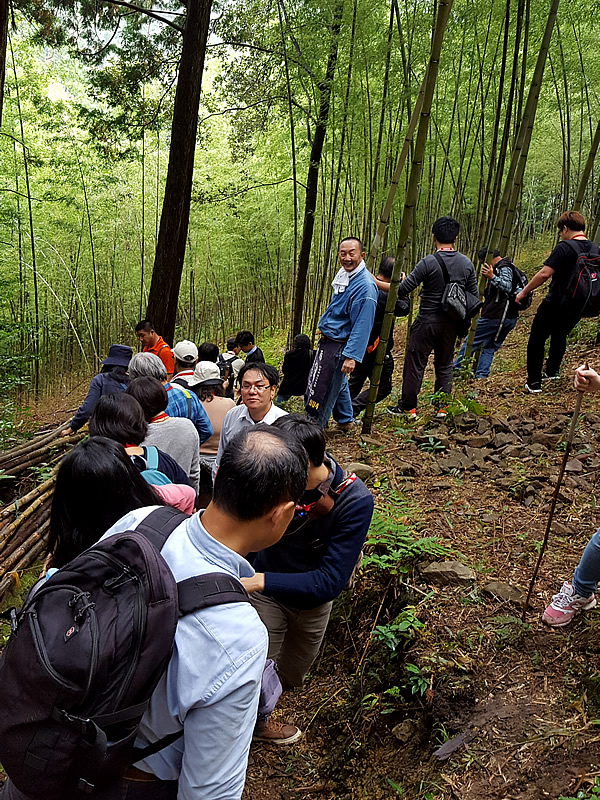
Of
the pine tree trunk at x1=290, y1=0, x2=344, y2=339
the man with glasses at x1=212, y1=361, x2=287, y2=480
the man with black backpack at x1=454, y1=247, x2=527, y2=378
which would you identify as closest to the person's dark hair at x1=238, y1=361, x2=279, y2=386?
the man with glasses at x1=212, y1=361, x2=287, y2=480

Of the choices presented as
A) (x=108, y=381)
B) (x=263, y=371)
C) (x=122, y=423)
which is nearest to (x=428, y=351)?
Result: (x=263, y=371)

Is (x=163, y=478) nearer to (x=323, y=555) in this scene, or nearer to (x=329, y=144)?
(x=323, y=555)

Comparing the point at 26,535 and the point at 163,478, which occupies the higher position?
the point at 163,478

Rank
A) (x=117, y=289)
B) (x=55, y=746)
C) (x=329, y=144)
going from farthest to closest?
(x=117, y=289)
(x=329, y=144)
(x=55, y=746)

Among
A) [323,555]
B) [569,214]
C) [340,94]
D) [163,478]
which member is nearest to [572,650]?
[323,555]

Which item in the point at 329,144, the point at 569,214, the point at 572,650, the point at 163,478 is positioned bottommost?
the point at 572,650

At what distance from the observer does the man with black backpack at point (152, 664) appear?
85 centimetres

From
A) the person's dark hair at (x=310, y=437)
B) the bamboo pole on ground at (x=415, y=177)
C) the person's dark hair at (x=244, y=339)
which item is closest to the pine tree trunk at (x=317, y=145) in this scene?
the person's dark hair at (x=244, y=339)

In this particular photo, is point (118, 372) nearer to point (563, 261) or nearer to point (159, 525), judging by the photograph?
point (159, 525)

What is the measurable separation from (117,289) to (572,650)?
12908mm

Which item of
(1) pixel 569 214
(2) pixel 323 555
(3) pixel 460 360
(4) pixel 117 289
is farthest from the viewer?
(4) pixel 117 289

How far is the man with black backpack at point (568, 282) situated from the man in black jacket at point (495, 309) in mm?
614

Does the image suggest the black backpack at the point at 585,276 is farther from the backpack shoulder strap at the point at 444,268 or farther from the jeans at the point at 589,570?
the jeans at the point at 589,570

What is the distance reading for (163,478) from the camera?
2.10m
